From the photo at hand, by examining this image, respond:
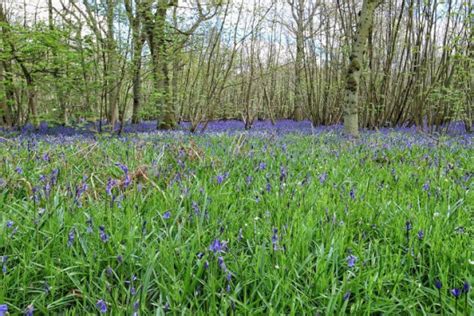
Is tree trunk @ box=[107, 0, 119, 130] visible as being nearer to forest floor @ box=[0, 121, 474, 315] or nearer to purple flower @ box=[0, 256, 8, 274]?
forest floor @ box=[0, 121, 474, 315]

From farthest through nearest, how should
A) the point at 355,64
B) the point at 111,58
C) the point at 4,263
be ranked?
the point at 111,58 < the point at 355,64 < the point at 4,263

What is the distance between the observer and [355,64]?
7.79 metres

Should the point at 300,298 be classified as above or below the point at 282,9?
below

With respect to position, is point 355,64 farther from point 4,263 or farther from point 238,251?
point 4,263

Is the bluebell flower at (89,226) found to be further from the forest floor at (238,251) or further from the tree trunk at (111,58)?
the tree trunk at (111,58)

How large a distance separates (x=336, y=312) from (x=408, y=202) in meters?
1.56

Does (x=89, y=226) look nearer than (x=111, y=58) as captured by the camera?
Yes

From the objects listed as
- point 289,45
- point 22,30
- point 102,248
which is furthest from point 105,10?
point 289,45

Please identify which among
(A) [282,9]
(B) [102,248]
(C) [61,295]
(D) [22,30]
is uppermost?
(A) [282,9]

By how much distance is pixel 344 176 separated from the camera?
347 centimetres

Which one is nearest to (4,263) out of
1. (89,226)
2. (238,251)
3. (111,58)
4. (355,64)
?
(89,226)

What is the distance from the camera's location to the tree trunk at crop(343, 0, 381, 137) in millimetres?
7602

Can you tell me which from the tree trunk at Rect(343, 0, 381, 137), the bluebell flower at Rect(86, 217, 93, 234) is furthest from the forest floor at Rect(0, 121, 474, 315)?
the tree trunk at Rect(343, 0, 381, 137)

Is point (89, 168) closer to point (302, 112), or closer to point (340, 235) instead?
point (340, 235)
